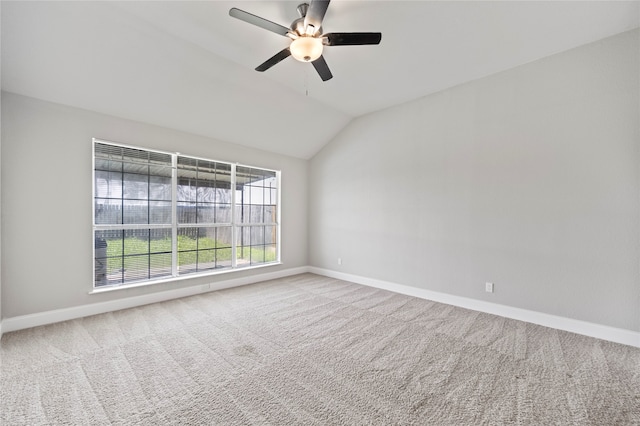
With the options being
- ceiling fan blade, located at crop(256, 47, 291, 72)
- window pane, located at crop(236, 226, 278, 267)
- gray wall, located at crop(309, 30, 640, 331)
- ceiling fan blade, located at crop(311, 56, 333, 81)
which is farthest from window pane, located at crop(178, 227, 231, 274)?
ceiling fan blade, located at crop(311, 56, 333, 81)

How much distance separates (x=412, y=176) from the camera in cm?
437

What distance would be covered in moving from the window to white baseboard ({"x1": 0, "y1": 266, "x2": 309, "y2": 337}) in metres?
0.25

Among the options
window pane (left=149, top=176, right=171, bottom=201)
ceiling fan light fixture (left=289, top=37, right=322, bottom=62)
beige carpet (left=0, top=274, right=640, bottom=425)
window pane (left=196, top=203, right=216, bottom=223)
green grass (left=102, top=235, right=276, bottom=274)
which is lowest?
beige carpet (left=0, top=274, right=640, bottom=425)

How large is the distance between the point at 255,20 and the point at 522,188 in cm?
356

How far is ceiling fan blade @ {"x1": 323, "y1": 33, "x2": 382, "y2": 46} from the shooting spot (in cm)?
222

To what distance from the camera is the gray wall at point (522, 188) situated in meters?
2.81

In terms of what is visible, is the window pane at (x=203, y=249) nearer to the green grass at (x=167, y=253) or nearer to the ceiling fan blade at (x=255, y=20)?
the green grass at (x=167, y=253)

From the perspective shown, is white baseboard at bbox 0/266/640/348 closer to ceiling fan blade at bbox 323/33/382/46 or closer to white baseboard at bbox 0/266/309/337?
white baseboard at bbox 0/266/309/337

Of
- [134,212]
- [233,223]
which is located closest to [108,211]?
[134,212]

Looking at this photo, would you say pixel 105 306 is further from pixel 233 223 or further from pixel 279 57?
pixel 279 57

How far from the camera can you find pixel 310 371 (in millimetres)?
2250

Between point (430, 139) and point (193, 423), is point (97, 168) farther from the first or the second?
point (430, 139)

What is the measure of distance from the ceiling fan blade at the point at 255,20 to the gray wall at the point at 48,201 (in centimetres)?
247

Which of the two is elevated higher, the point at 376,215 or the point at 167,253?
the point at 376,215
